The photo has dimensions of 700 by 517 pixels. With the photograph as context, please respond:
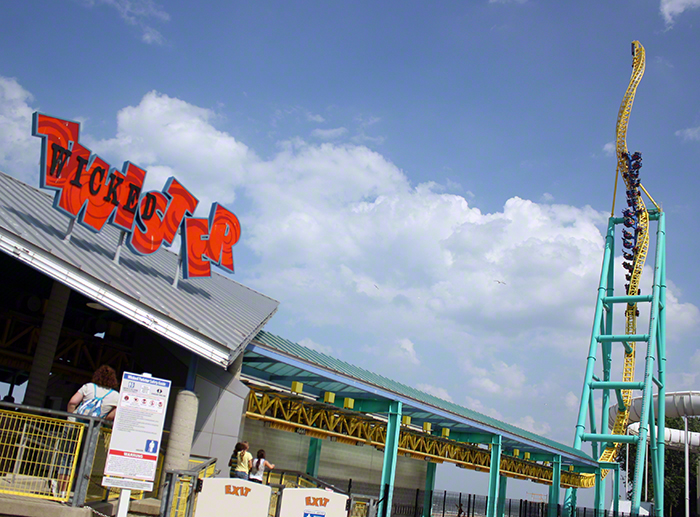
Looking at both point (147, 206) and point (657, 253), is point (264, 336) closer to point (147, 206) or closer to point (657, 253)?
point (147, 206)

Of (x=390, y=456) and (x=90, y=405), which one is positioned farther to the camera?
(x=390, y=456)

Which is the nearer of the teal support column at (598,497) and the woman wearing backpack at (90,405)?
the woman wearing backpack at (90,405)

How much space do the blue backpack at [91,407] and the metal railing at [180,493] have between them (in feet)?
5.34

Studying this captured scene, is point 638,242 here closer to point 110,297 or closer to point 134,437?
point 110,297

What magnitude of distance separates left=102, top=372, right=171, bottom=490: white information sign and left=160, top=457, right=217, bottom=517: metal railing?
3.22ft

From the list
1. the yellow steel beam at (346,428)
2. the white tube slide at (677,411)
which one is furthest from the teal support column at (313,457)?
the white tube slide at (677,411)

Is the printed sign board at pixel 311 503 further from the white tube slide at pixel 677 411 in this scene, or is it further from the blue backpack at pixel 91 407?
the white tube slide at pixel 677 411

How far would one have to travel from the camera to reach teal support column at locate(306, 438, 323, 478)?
87.3 ft

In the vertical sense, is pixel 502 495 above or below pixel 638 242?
→ below

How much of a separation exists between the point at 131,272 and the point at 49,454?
6.09m

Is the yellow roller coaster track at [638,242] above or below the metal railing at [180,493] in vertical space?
above

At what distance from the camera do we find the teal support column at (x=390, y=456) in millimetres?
20172

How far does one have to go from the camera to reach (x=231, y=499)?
975cm

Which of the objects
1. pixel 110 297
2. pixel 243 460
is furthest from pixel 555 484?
pixel 110 297
